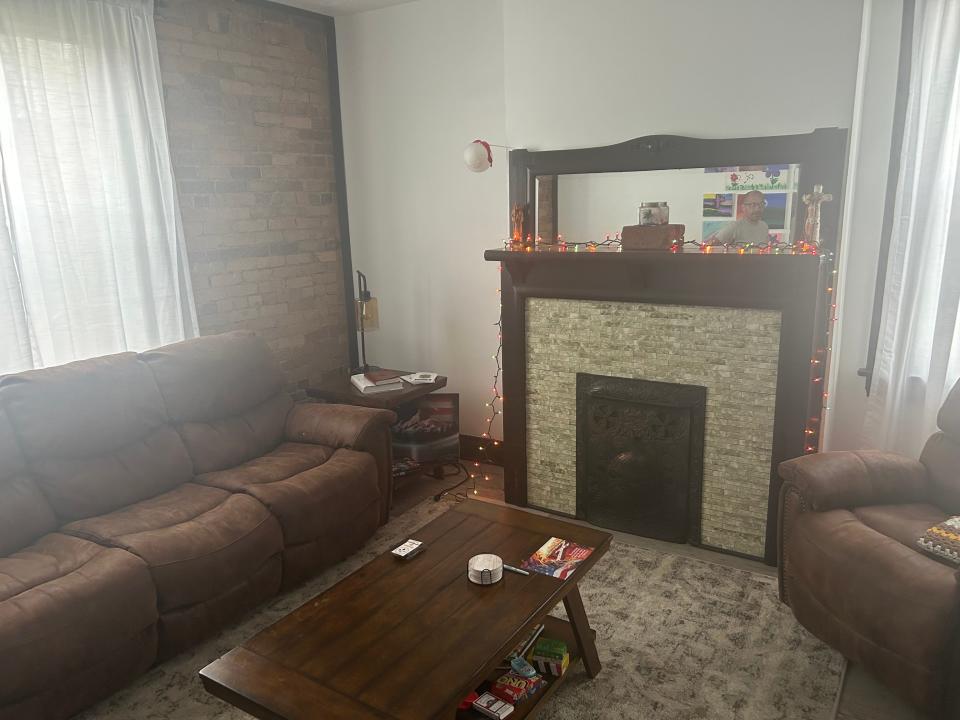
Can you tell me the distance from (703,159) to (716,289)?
570 mm

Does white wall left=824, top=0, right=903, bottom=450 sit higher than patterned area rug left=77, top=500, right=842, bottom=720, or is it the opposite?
white wall left=824, top=0, right=903, bottom=450

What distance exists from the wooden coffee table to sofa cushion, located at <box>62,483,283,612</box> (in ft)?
2.00

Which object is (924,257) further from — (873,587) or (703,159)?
(873,587)

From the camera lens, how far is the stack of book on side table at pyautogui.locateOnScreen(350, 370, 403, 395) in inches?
155

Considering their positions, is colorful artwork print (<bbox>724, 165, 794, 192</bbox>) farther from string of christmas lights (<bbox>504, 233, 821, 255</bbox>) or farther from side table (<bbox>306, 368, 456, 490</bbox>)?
side table (<bbox>306, 368, 456, 490</bbox>)

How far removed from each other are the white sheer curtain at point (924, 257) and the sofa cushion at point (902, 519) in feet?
1.65

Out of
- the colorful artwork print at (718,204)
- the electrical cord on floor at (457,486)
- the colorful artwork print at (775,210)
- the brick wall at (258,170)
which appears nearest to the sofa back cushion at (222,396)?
the brick wall at (258,170)

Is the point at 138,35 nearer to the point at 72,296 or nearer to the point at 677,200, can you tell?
the point at 72,296

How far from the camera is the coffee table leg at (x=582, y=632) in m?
2.34

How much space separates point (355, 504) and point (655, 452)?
1.39m

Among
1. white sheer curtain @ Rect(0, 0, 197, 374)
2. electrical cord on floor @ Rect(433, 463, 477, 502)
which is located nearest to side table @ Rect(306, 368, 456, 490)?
electrical cord on floor @ Rect(433, 463, 477, 502)

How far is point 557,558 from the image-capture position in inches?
92.2

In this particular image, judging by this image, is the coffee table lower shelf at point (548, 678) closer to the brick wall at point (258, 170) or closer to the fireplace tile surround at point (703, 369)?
the fireplace tile surround at point (703, 369)

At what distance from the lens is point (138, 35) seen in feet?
10.8
